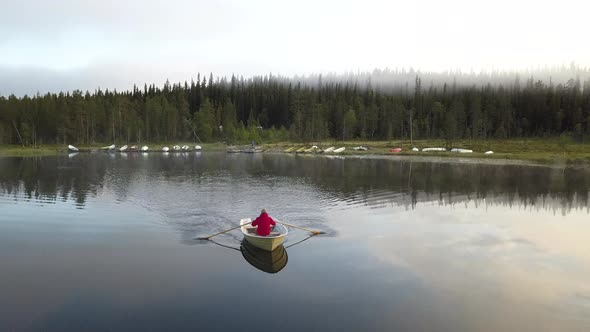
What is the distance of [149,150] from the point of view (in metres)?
151

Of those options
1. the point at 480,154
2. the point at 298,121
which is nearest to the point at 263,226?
the point at 480,154

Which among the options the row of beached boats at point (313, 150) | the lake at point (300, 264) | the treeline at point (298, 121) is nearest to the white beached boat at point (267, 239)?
the lake at point (300, 264)

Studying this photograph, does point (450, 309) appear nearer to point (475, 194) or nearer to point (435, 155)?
point (475, 194)

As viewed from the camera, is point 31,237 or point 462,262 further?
point 31,237

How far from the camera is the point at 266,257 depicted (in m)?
24.0

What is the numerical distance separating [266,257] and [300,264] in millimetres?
2194

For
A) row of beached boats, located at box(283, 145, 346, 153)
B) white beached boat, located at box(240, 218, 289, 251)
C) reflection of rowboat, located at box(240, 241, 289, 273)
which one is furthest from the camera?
row of beached boats, located at box(283, 145, 346, 153)

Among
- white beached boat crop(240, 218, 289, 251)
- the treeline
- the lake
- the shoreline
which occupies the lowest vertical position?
the lake

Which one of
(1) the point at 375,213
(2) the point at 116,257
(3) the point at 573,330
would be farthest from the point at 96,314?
(1) the point at 375,213

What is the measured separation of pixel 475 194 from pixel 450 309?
112ft

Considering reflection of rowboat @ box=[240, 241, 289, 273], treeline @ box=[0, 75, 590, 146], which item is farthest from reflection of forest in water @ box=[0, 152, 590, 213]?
treeline @ box=[0, 75, 590, 146]

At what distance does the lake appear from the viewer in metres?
16.6

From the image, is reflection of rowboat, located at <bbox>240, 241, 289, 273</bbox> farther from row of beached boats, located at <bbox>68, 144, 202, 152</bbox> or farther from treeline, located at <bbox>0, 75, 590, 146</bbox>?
treeline, located at <bbox>0, 75, 590, 146</bbox>

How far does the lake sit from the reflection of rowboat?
146 millimetres
